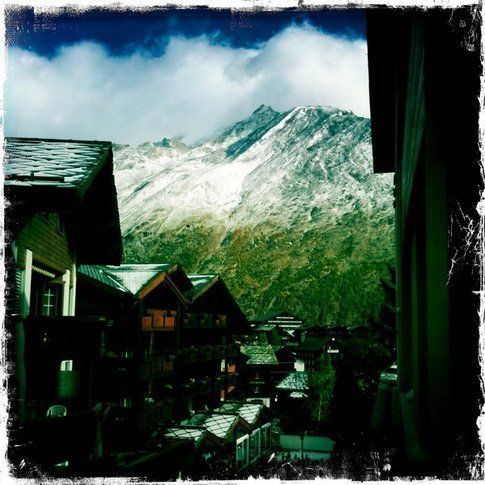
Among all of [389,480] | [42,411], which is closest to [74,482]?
[389,480]

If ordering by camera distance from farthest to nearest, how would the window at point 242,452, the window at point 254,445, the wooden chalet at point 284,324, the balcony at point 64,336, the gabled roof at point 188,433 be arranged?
the wooden chalet at point 284,324 < the window at point 254,445 < the window at point 242,452 < the gabled roof at point 188,433 < the balcony at point 64,336

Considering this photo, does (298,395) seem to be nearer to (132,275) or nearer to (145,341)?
(145,341)

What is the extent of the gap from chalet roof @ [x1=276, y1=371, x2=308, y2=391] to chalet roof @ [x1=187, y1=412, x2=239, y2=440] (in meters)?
14.4

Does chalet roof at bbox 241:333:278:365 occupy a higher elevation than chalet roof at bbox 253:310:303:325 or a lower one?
lower

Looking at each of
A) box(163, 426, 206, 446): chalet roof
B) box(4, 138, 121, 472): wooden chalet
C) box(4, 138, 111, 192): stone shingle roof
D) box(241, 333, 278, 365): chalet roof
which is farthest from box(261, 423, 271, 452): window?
box(4, 138, 111, 192): stone shingle roof

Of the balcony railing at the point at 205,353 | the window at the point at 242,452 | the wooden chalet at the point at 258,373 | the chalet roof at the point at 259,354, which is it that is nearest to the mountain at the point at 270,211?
the chalet roof at the point at 259,354

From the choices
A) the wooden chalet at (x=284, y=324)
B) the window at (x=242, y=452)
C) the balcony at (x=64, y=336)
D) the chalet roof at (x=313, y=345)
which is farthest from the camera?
the wooden chalet at (x=284, y=324)

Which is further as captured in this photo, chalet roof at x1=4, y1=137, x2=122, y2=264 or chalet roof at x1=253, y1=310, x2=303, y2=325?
chalet roof at x1=253, y1=310, x2=303, y2=325

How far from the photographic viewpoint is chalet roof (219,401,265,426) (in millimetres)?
23812

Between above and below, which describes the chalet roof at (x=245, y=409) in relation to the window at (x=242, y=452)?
above

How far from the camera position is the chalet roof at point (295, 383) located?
3550 centimetres

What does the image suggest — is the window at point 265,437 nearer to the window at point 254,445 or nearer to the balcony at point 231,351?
the window at point 254,445

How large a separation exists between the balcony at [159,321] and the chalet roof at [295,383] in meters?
18.6

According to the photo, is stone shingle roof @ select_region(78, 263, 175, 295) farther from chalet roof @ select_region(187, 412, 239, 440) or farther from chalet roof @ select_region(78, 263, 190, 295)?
chalet roof @ select_region(187, 412, 239, 440)
